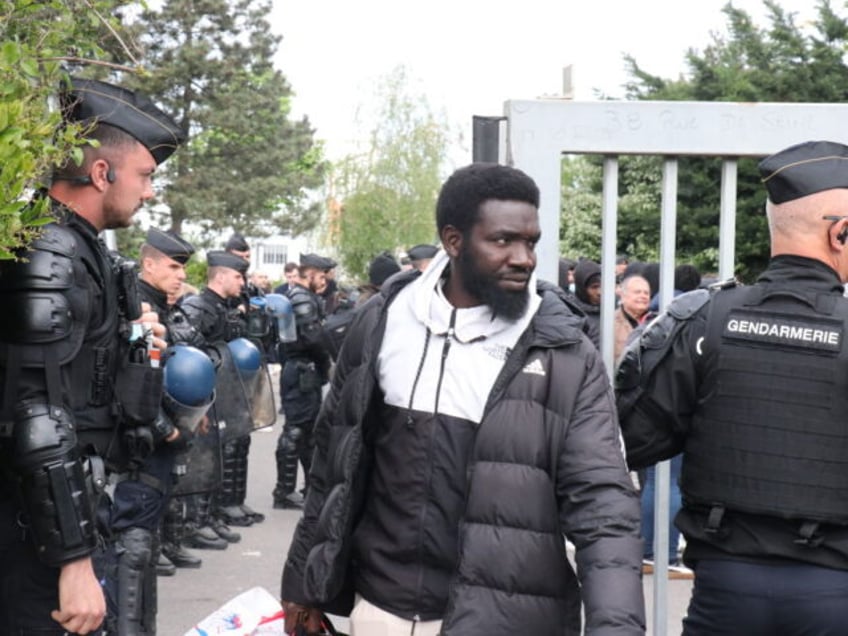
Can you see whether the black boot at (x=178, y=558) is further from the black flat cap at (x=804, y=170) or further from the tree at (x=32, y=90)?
the black flat cap at (x=804, y=170)

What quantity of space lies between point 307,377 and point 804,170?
7866mm

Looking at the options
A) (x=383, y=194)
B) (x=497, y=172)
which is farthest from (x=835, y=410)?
(x=383, y=194)

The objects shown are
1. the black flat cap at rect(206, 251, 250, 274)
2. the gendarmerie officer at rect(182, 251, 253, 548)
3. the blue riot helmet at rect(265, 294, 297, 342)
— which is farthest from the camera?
the blue riot helmet at rect(265, 294, 297, 342)

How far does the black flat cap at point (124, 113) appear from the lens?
384cm

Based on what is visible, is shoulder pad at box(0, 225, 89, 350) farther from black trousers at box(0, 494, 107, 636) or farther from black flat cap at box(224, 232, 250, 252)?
black flat cap at box(224, 232, 250, 252)

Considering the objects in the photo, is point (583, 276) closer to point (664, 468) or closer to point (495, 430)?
point (664, 468)

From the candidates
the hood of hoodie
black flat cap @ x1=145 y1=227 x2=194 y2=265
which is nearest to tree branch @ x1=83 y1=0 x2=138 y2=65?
black flat cap @ x1=145 y1=227 x2=194 y2=265

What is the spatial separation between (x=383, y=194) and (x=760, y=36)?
19201mm

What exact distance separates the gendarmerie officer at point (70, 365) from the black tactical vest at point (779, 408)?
1737mm

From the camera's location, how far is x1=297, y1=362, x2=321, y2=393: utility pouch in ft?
36.4

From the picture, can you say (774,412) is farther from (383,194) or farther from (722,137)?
(383,194)

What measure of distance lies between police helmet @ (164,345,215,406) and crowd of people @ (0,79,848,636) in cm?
195

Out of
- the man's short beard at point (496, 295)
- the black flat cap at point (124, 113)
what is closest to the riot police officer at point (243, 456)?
the black flat cap at point (124, 113)

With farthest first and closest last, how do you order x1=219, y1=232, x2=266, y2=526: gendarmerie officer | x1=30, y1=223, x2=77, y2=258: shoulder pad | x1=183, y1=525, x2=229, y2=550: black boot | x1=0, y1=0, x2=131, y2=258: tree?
x1=219, y1=232, x2=266, y2=526: gendarmerie officer
x1=183, y1=525, x2=229, y2=550: black boot
x1=30, y1=223, x2=77, y2=258: shoulder pad
x1=0, y1=0, x2=131, y2=258: tree
